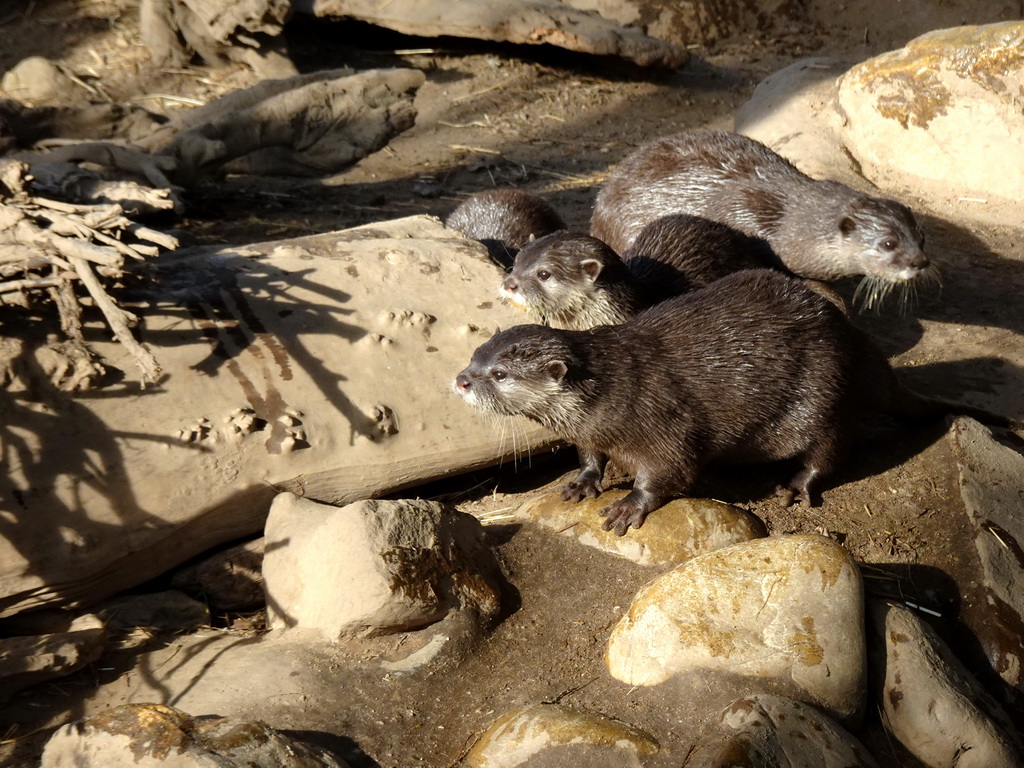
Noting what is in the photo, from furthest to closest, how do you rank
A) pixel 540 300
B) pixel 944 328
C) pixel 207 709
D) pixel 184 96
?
pixel 184 96, pixel 944 328, pixel 540 300, pixel 207 709

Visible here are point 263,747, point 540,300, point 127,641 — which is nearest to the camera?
point 263,747

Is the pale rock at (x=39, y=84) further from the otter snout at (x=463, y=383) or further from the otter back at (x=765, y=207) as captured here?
the otter snout at (x=463, y=383)

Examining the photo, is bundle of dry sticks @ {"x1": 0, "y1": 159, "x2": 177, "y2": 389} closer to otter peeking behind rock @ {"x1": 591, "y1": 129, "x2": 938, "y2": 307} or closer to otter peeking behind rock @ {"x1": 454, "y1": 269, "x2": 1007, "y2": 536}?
otter peeking behind rock @ {"x1": 454, "y1": 269, "x2": 1007, "y2": 536}

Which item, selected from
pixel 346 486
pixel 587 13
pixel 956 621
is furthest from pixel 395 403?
pixel 587 13

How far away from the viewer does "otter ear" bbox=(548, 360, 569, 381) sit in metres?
3.27

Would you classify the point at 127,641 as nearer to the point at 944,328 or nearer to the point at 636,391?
the point at 636,391

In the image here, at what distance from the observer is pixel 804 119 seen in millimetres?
6410

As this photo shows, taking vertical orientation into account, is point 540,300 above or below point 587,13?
below

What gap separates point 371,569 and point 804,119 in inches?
186

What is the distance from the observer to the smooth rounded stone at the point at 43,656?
271 cm

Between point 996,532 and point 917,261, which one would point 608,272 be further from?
point 996,532

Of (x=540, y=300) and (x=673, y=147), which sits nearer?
(x=540, y=300)

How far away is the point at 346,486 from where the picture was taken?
339cm

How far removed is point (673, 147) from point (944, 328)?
1591mm
